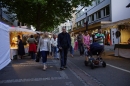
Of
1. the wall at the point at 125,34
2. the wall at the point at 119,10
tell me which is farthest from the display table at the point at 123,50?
the wall at the point at 119,10

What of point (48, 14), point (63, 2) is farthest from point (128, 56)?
point (48, 14)

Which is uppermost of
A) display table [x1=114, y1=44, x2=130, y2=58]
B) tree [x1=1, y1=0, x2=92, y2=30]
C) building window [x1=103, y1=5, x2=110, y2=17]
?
building window [x1=103, y1=5, x2=110, y2=17]

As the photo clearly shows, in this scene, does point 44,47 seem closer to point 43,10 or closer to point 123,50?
point 123,50

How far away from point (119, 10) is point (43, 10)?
13706 mm

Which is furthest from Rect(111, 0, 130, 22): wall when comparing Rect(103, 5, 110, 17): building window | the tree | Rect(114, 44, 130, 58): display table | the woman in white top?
the woman in white top

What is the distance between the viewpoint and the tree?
78.9 ft

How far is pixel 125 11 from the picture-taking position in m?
33.4

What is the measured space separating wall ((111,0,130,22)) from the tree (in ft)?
31.4

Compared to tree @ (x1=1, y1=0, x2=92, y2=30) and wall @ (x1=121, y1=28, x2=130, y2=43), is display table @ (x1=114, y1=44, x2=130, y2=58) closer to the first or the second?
wall @ (x1=121, y1=28, x2=130, y2=43)

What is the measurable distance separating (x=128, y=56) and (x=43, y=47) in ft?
20.4

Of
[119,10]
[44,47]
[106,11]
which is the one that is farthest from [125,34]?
[106,11]

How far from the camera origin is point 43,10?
2617 cm

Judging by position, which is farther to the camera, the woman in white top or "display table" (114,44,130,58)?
"display table" (114,44,130,58)

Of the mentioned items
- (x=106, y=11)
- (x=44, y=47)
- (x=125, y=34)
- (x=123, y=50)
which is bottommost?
(x=123, y=50)
